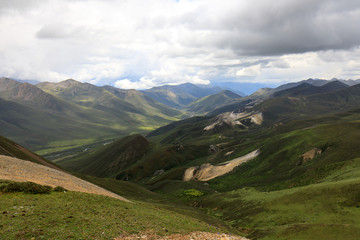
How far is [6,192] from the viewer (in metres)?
31.2

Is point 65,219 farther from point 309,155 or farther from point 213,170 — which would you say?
point 213,170

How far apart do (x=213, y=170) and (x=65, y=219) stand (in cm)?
11528

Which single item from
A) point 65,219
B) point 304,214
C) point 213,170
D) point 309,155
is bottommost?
point 213,170

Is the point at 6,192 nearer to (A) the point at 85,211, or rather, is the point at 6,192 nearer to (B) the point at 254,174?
(A) the point at 85,211

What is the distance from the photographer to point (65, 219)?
2534 cm

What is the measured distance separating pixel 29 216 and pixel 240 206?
5082 centimetres

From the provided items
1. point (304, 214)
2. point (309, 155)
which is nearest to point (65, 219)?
point (304, 214)

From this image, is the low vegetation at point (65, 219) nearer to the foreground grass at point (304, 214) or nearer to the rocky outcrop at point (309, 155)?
the foreground grass at point (304, 214)

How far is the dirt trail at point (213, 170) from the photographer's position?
130 m

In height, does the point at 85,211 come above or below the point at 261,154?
above

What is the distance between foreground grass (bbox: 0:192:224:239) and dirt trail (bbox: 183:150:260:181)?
101 m

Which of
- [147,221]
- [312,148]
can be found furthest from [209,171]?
[147,221]

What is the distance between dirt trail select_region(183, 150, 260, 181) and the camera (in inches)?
5113

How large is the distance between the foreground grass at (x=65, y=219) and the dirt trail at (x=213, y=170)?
3961 inches
